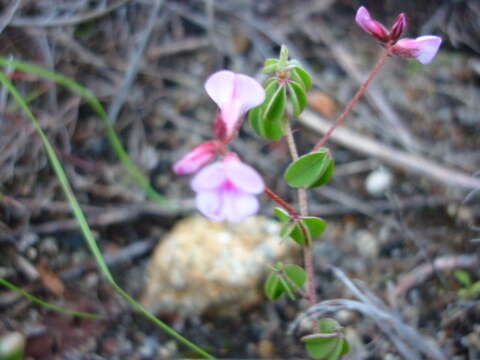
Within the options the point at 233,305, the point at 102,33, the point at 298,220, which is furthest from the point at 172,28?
the point at 298,220

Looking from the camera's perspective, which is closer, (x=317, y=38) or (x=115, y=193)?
(x=115, y=193)

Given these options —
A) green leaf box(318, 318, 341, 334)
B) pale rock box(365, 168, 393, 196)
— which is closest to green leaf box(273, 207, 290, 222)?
green leaf box(318, 318, 341, 334)

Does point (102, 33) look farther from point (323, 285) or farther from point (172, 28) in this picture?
point (323, 285)

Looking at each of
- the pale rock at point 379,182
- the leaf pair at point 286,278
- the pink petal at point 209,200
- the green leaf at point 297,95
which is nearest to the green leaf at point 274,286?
the leaf pair at point 286,278

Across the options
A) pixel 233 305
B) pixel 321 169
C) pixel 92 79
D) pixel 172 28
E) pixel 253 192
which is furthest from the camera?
pixel 172 28

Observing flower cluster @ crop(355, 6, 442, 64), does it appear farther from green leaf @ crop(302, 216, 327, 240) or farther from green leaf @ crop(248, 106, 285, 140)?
green leaf @ crop(302, 216, 327, 240)

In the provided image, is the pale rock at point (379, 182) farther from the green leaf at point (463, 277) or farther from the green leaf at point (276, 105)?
the green leaf at point (276, 105)
